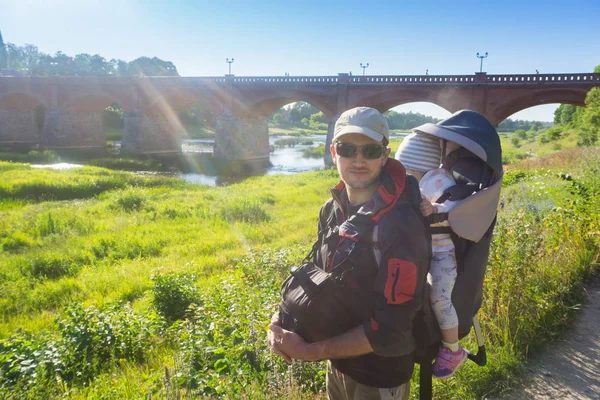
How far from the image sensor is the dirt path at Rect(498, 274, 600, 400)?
2.80 meters

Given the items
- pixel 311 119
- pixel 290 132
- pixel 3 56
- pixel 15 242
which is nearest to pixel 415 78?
pixel 15 242

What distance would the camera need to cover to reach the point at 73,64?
103562 mm

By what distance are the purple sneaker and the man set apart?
230 mm

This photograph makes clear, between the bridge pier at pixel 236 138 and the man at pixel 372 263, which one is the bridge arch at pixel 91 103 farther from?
the man at pixel 372 263

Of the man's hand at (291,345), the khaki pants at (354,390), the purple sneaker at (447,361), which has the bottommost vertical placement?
the khaki pants at (354,390)

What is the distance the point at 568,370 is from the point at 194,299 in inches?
184

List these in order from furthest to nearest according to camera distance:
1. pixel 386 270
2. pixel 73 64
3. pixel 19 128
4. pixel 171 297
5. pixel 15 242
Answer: pixel 73 64 < pixel 19 128 < pixel 15 242 < pixel 171 297 < pixel 386 270

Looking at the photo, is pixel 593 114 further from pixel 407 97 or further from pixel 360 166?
pixel 360 166

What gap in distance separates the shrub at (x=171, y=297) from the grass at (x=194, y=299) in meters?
0.02

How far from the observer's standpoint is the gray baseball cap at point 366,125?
1.78 m

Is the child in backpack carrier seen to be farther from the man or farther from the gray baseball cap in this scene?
the gray baseball cap

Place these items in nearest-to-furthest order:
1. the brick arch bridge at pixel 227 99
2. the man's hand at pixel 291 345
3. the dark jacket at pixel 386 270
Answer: the dark jacket at pixel 386 270 < the man's hand at pixel 291 345 < the brick arch bridge at pixel 227 99

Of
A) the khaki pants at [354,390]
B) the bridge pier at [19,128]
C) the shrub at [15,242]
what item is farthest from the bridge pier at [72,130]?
the khaki pants at [354,390]

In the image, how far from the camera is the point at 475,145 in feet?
6.22
